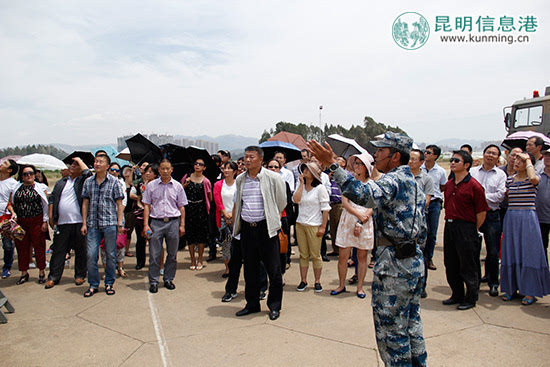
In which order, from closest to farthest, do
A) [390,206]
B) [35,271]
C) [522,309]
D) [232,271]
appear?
[390,206]
[522,309]
[232,271]
[35,271]

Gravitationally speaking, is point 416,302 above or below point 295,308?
above

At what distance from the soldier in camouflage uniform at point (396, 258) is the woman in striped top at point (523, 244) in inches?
116

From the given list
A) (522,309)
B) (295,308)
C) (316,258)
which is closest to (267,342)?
(295,308)

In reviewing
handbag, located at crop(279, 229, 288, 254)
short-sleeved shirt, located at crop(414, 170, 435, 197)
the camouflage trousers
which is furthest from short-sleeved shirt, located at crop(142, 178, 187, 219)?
the camouflage trousers

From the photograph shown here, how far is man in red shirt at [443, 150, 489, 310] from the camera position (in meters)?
4.81

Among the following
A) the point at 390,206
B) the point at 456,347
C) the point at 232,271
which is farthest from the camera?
the point at 232,271

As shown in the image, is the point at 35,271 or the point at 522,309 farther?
the point at 35,271

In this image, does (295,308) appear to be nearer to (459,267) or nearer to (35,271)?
(459,267)

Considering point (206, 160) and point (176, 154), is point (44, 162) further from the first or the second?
point (206, 160)

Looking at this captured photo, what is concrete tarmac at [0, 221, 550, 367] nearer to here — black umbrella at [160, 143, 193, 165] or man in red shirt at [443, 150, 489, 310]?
man in red shirt at [443, 150, 489, 310]

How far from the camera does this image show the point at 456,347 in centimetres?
381

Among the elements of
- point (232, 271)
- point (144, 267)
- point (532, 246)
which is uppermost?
point (532, 246)

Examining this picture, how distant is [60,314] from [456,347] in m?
4.76

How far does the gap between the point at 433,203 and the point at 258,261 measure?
3428mm
